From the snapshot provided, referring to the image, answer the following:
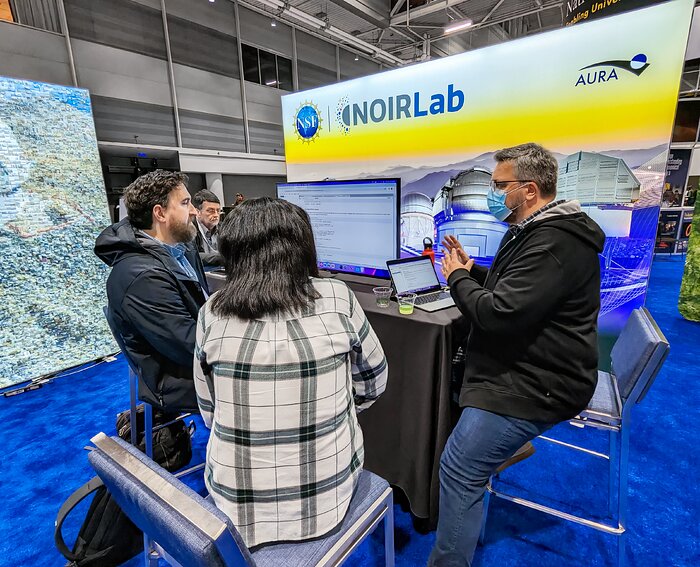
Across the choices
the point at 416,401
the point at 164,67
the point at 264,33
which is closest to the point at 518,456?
the point at 416,401

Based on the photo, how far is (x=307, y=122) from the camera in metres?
3.62

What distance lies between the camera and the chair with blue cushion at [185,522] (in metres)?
0.57

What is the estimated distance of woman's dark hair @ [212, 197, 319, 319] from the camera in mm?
868

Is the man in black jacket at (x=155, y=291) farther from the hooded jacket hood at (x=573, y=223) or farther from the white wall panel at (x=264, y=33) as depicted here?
the white wall panel at (x=264, y=33)

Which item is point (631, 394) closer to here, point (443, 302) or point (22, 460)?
point (443, 302)

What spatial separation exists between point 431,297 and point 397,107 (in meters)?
2.04

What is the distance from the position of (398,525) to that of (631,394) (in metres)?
1.09

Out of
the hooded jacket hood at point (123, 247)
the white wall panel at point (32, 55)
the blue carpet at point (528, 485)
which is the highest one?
the white wall panel at point (32, 55)

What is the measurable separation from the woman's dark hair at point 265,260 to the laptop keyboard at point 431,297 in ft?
2.42

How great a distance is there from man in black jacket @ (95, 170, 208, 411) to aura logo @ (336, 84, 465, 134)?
195 centimetres

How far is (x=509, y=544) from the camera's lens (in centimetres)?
153

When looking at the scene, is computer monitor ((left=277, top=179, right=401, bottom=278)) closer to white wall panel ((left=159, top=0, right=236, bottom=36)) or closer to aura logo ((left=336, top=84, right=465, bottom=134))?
aura logo ((left=336, top=84, right=465, bottom=134))

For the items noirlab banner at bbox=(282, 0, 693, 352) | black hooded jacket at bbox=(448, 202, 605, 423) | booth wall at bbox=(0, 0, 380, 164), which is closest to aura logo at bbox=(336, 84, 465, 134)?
noirlab banner at bbox=(282, 0, 693, 352)

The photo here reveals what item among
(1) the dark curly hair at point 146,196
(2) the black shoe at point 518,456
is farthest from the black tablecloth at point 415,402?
(1) the dark curly hair at point 146,196
